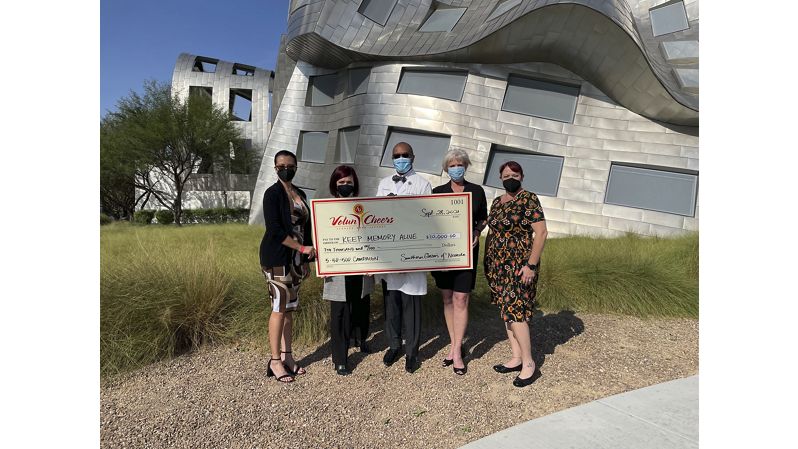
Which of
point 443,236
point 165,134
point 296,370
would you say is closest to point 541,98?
point 443,236

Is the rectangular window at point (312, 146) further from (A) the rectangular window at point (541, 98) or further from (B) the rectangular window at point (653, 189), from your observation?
(B) the rectangular window at point (653, 189)

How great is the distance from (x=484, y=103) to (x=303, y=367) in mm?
12124

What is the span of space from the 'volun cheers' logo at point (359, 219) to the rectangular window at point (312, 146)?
14173mm

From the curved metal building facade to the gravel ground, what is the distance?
955 cm

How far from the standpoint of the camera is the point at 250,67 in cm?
3472

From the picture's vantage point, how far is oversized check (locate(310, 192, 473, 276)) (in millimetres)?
3760

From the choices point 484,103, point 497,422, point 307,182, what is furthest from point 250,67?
point 497,422

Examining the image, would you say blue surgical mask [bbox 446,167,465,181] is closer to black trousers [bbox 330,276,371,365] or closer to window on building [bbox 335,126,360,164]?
black trousers [bbox 330,276,371,365]

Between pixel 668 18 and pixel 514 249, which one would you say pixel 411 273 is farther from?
pixel 668 18

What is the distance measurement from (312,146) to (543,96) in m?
9.93

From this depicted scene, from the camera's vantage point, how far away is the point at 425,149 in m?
14.3

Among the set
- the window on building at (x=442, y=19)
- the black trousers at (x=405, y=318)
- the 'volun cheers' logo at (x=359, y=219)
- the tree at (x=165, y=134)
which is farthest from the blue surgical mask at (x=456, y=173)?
the tree at (x=165, y=134)

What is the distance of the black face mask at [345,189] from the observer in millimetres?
3892

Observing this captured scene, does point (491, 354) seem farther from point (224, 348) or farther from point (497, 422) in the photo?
point (224, 348)
